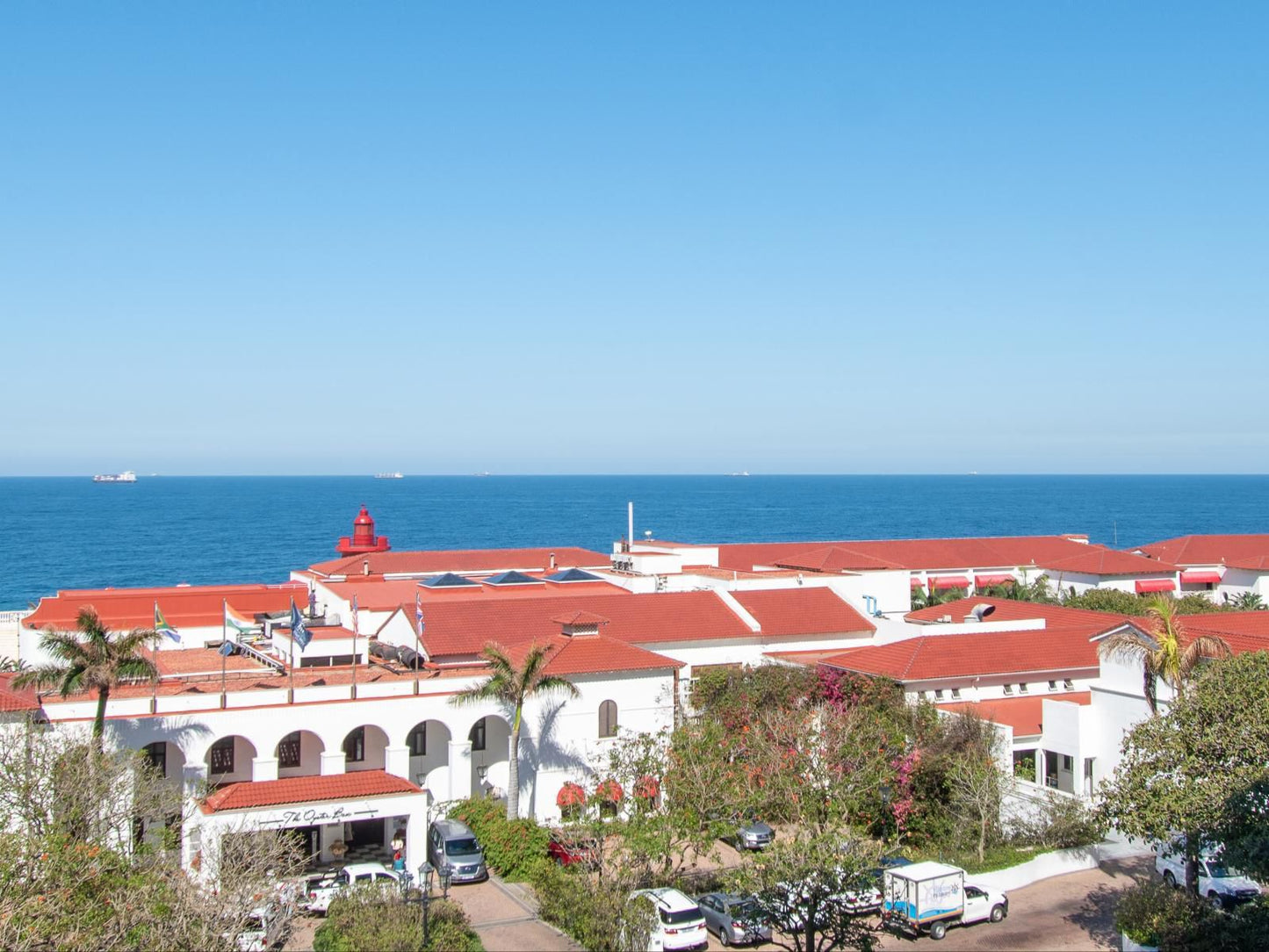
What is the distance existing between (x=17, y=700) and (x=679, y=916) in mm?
18990

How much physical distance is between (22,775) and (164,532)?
163m

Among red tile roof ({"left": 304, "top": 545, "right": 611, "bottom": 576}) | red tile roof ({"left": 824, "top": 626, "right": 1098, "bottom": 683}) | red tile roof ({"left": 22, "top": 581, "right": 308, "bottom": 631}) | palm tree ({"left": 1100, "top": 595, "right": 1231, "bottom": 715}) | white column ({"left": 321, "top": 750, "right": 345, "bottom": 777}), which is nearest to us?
palm tree ({"left": 1100, "top": 595, "right": 1231, "bottom": 715})

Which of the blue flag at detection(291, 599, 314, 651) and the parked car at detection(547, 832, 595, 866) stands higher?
the blue flag at detection(291, 599, 314, 651)

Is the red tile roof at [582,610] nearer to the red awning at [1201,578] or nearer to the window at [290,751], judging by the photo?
the window at [290,751]

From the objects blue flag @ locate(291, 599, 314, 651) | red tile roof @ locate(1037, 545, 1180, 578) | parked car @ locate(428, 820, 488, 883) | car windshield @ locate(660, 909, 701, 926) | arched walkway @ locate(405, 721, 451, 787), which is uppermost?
blue flag @ locate(291, 599, 314, 651)

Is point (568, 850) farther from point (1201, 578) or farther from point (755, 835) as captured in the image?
point (1201, 578)

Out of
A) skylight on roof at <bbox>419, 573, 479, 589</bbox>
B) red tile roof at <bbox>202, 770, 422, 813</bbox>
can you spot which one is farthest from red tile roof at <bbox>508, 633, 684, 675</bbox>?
skylight on roof at <bbox>419, 573, 479, 589</bbox>

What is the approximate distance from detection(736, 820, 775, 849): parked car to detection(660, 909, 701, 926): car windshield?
6.62m

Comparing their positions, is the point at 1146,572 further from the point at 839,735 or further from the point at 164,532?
the point at 164,532

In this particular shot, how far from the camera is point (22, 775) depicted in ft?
86.2

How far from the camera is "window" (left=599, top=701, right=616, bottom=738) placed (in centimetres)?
3716

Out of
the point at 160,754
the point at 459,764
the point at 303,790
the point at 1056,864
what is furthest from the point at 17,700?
the point at 1056,864

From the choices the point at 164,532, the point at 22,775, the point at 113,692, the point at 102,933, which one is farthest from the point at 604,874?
the point at 164,532

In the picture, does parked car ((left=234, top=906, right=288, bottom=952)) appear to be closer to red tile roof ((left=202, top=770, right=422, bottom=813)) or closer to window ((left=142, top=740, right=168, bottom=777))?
red tile roof ((left=202, top=770, right=422, bottom=813))
